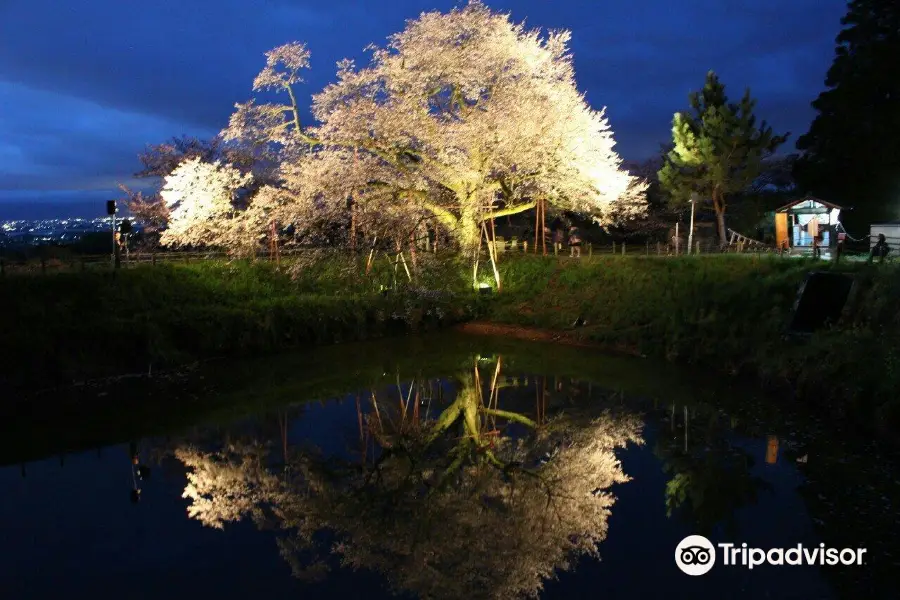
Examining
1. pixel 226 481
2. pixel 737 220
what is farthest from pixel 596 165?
pixel 226 481

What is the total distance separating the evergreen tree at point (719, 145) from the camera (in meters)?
33.6

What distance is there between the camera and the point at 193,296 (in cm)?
2370

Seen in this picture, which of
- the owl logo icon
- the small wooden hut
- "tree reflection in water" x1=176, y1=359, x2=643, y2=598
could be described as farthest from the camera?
the small wooden hut

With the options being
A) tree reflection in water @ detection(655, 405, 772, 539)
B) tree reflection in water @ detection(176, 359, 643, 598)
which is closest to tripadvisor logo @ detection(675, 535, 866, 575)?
tree reflection in water @ detection(655, 405, 772, 539)

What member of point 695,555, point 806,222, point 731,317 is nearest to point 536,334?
point 731,317

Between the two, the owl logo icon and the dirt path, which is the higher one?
the dirt path

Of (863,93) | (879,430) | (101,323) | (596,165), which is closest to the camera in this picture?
(879,430)

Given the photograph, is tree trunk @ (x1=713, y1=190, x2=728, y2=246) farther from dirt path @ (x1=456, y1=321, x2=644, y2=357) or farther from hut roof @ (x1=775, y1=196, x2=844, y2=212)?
dirt path @ (x1=456, y1=321, x2=644, y2=357)

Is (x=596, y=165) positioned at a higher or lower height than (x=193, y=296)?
higher

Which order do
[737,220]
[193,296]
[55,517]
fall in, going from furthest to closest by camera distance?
[737,220], [193,296], [55,517]

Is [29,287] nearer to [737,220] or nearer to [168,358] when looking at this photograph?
[168,358]

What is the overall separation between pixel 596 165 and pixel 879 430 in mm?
18702

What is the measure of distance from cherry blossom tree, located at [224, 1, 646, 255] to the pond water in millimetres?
Result: 11664

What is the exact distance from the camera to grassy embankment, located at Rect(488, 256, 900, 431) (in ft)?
44.8
